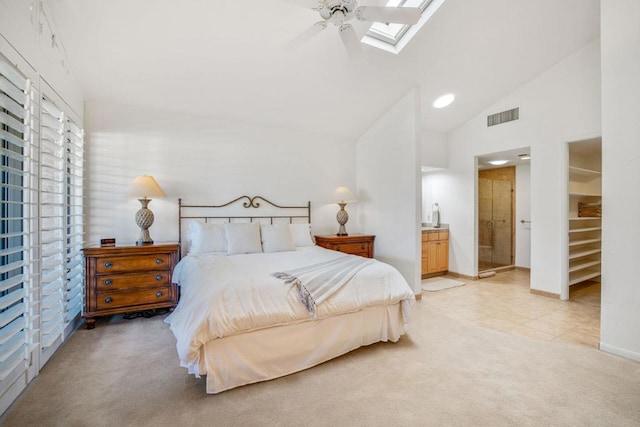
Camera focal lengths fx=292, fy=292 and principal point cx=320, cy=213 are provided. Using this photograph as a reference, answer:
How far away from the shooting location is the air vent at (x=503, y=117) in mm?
4551

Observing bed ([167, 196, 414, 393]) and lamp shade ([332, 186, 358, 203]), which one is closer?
bed ([167, 196, 414, 393])

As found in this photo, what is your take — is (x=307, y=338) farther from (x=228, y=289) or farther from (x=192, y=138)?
(x=192, y=138)

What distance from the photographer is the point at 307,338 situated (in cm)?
225

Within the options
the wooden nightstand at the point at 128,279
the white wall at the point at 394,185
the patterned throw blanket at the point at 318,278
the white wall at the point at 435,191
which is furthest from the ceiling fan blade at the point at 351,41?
the white wall at the point at 435,191

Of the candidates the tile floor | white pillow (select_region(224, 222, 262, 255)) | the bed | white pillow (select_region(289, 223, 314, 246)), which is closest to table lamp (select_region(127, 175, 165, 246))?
the bed

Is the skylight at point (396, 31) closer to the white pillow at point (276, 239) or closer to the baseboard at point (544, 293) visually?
the white pillow at point (276, 239)

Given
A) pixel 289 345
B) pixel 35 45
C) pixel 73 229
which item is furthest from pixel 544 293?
pixel 35 45

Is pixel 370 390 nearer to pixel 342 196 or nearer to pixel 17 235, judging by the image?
pixel 17 235

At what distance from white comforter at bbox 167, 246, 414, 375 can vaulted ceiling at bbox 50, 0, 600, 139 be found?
7.07 ft

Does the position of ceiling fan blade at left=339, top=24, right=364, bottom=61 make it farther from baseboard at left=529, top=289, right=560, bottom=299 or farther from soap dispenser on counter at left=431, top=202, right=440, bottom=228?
baseboard at left=529, top=289, right=560, bottom=299

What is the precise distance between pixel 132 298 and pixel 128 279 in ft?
0.71

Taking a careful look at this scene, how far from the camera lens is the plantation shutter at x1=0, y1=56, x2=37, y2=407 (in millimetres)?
1748

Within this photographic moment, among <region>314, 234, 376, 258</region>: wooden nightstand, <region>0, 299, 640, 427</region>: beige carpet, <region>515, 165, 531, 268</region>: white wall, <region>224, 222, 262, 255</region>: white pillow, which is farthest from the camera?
<region>515, 165, 531, 268</region>: white wall

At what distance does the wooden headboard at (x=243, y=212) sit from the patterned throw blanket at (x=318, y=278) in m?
1.94
